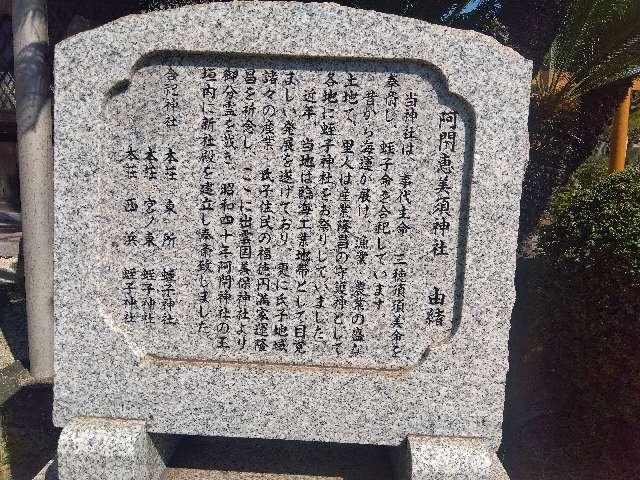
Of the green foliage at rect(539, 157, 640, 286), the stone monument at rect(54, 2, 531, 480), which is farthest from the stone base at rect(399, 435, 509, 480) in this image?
the green foliage at rect(539, 157, 640, 286)

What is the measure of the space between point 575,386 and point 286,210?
95.9 inches

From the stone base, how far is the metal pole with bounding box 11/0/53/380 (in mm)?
3047

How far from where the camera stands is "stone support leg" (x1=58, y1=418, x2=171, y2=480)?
2607 millimetres

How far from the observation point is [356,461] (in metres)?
3.13

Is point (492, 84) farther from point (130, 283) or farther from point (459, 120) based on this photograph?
point (130, 283)

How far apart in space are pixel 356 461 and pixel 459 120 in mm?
1949

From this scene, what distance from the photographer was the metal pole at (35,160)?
3.97 m

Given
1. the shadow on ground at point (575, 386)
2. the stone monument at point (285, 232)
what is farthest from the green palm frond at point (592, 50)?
the stone monument at point (285, 232)

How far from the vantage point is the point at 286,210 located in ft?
8.70

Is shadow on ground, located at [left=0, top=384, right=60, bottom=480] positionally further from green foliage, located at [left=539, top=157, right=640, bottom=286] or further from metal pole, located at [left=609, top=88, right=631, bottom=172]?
metal pole, located at [left=609, top=88, right=631, bottom=172]

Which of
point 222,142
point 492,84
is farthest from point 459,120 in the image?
point 222,142

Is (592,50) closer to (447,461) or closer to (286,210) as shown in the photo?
(286,210)

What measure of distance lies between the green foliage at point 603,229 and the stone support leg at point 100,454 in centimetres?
281

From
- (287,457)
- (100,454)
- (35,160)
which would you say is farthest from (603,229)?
(35,160)
